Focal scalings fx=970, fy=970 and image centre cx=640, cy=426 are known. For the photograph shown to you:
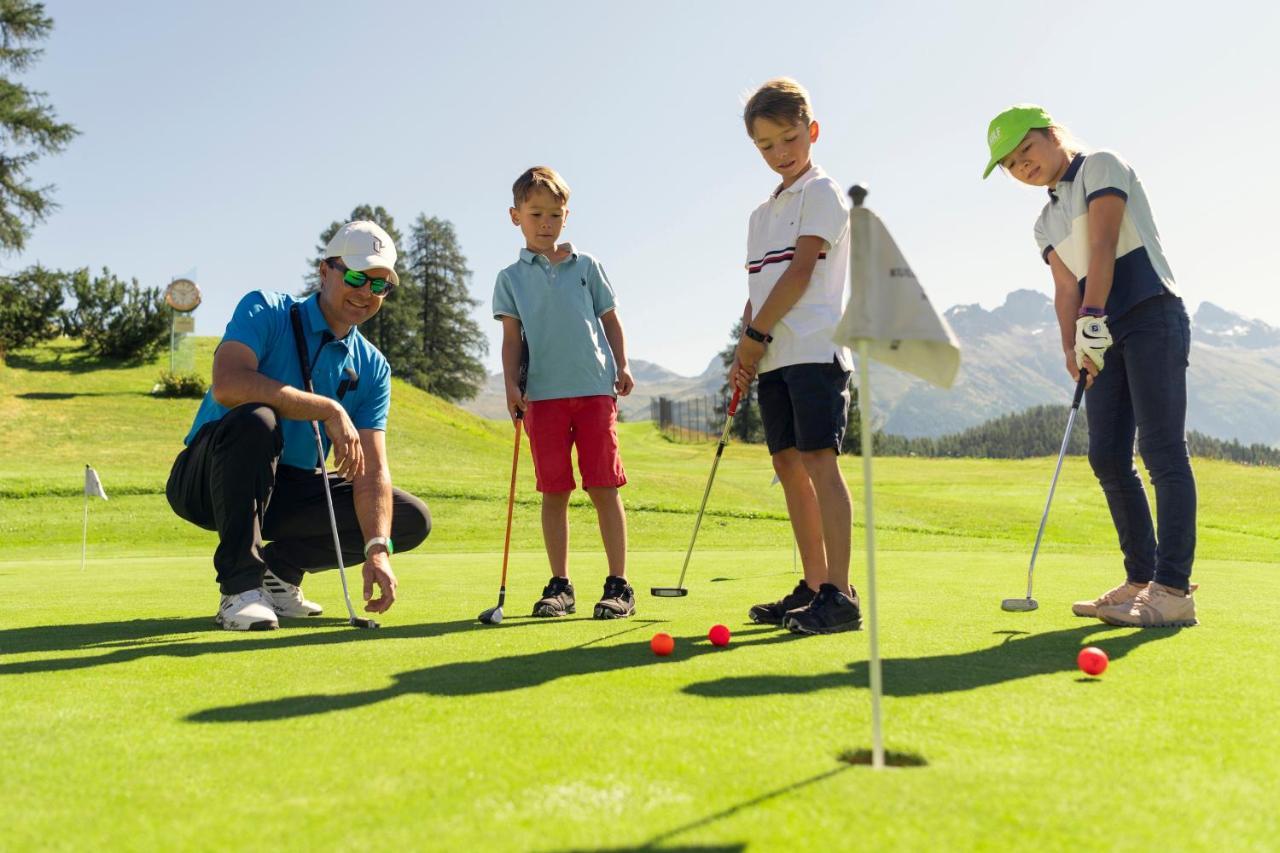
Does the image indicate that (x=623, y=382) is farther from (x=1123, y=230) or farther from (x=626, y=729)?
(x=626, y=729)

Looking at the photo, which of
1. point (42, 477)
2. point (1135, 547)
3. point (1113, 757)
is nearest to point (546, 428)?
point (1135, 547)

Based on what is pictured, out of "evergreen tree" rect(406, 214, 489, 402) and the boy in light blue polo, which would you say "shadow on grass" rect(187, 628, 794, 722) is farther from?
"evergreen tree" rect(406, 214, 489, 402)

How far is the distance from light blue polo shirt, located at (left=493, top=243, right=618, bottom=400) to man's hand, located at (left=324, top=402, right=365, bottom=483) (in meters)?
1.17

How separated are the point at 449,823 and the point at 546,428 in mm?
3400

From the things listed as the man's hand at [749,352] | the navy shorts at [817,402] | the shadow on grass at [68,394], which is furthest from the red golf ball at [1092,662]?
the shadow on grass at [68,394]

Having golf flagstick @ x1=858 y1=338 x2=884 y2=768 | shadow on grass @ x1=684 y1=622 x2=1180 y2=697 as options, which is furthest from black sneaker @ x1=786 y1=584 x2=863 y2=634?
golf flagstick @ x1=858 y1=338 x2=884 y2=768

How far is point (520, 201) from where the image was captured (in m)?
4.79

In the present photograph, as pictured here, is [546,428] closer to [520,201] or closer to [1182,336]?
[520,201]

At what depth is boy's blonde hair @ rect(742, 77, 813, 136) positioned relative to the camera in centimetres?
416

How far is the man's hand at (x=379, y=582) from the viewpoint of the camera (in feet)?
12.2

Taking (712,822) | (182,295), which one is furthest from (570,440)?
(182,295)

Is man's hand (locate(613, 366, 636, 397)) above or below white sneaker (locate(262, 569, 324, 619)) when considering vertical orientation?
above

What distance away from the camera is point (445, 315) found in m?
59.5

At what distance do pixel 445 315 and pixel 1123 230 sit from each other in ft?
188
